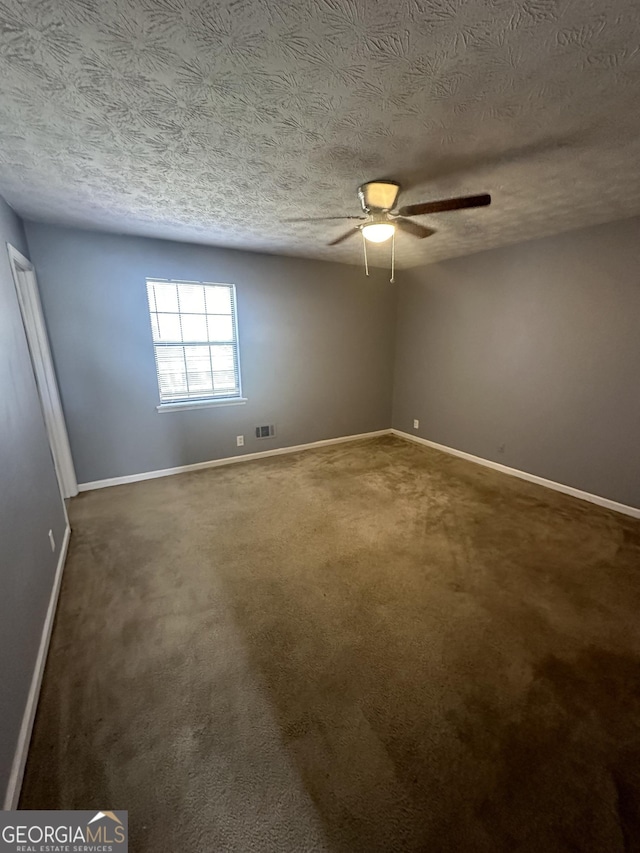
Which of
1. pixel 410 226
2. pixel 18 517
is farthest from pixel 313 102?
pixel 18 517

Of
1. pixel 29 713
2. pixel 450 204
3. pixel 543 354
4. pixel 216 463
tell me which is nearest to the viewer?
pixel 29 713

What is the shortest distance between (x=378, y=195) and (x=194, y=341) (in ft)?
8.02

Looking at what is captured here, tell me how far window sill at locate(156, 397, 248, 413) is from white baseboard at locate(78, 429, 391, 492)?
0.66 meters

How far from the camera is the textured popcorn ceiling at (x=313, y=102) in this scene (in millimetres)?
1010

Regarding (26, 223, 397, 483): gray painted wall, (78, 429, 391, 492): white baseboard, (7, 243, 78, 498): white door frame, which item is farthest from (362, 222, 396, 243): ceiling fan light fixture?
(78, 429, 391, 492): white baseboard

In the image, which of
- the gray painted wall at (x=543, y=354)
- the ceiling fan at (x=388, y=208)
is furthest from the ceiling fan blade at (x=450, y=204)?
the gray painted wall at (x=543, y=354)

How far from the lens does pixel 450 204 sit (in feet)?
6.12

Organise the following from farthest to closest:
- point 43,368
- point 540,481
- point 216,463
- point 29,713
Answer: point 216,463
point 540,481
point 43,368
point 29,713

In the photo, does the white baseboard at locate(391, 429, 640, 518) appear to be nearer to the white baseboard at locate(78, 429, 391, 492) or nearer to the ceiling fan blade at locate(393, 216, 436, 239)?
the white baseboard at locate(78, 429, 391, 492)

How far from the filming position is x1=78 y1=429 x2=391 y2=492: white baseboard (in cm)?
352

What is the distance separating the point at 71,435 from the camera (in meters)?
3.30

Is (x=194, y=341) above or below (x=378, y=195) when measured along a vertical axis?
below

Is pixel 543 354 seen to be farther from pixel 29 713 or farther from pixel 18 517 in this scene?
pixel 29 713

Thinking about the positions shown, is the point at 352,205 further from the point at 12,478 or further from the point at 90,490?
the point at 90,490
